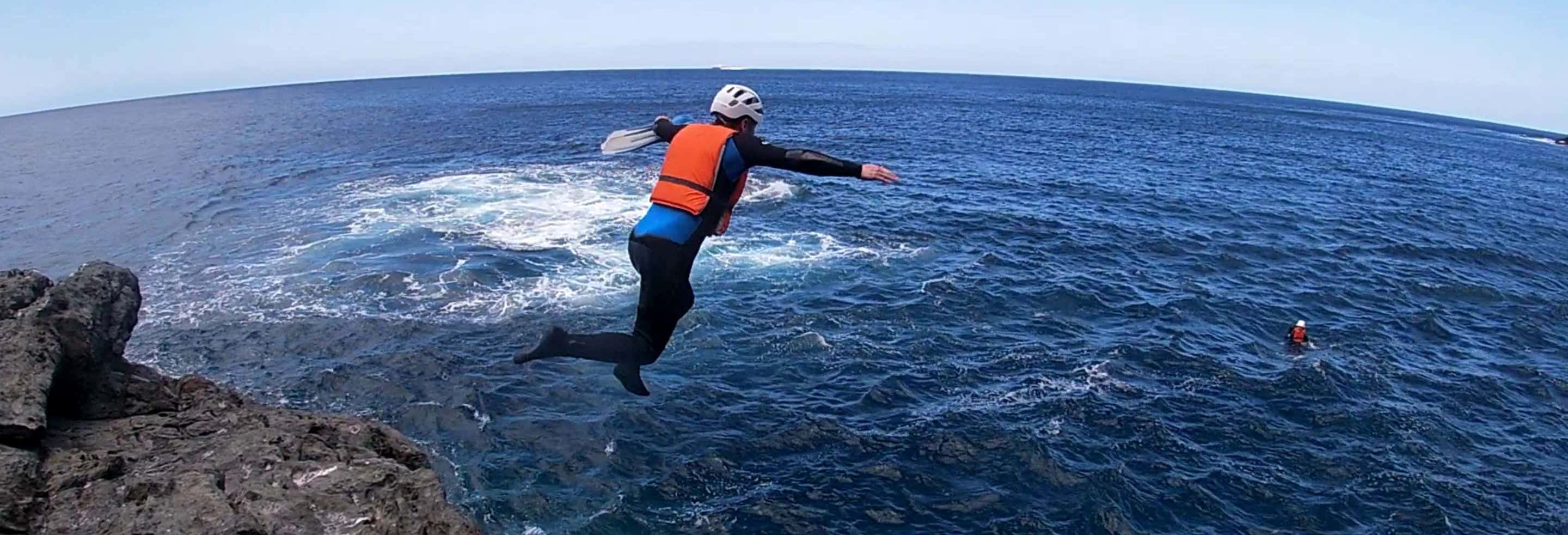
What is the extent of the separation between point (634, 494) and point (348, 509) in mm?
7864

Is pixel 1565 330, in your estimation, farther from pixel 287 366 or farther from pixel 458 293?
pixel 287 366

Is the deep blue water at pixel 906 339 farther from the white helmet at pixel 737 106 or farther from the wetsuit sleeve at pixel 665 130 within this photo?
the white helmet at pixel 737 106

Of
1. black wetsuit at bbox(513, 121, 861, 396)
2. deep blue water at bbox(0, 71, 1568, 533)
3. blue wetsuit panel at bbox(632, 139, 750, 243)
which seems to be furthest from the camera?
deep blue water at bbox(0, 71, 1568, 533)

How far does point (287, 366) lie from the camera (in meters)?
21.6

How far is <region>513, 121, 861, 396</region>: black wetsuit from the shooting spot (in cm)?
789

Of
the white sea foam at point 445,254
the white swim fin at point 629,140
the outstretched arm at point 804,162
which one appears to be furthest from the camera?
the white sea foam at point 445,254

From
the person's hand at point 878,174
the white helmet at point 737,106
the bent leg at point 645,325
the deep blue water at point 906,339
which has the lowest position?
the deep blue water at point 906,339

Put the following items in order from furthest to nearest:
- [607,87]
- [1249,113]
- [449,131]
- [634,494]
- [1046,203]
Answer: [607,87]
[1249,113]
[449,131]
[1046,203]
[634,494]

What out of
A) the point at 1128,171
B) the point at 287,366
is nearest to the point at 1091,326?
the point at 287,366

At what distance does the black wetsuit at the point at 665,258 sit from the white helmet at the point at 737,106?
268mm

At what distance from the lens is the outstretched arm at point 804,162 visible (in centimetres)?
705

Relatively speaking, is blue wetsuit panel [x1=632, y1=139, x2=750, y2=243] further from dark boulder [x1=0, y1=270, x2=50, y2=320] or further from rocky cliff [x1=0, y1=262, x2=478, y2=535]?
dark boulder [x1=0, y1=270, x2=50, y2=320]

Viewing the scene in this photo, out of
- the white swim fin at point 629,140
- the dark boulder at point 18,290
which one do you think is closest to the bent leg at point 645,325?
the white swim fin at point 629,140

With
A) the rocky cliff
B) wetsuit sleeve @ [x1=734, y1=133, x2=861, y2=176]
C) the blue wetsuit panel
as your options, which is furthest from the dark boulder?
wetsuit sleeve @ [x1=734, y1=133, x2=861, y2=176]
